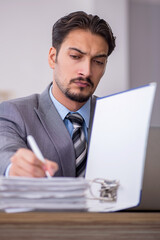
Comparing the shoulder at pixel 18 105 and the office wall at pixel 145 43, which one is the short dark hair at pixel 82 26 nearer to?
the shoulder at pixel 18 105

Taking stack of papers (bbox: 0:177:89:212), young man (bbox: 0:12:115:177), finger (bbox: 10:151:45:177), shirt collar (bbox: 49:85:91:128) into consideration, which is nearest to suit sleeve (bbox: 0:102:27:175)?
young man (bbox: 0:12:115:177)

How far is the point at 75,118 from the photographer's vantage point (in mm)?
1505

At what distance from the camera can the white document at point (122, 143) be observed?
2.40 ft

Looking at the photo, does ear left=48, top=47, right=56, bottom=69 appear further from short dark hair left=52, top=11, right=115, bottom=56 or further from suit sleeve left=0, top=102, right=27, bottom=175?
suit sleeve left=0, top=102, right=27, bottom=175

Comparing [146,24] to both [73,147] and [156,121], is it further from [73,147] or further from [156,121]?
[73,147]

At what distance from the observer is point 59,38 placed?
167 cm

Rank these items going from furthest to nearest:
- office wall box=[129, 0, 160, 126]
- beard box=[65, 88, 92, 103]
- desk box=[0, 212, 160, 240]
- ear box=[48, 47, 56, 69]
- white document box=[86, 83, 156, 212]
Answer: office wall box=[129, 0, 160, 126]
ear box=[48, 47, 56, 69]
beard box=[65, 88, 92, 103]
white document box=[86, 83, 156, 212]
desk box=[0, 212, 160, 240]

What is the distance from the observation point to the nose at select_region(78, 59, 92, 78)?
1.46 metres

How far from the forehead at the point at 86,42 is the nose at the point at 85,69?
6 centimetres

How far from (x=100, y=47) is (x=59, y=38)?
0.77 ft

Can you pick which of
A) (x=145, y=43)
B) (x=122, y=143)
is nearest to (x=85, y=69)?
(x=122, y=143)

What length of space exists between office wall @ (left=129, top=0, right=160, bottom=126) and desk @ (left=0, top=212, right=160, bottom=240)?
6.72ft

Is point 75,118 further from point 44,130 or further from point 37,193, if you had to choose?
point 37,193

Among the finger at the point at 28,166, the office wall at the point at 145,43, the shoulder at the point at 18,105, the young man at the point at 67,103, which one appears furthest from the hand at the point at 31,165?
the office wall at the point at 145,43
